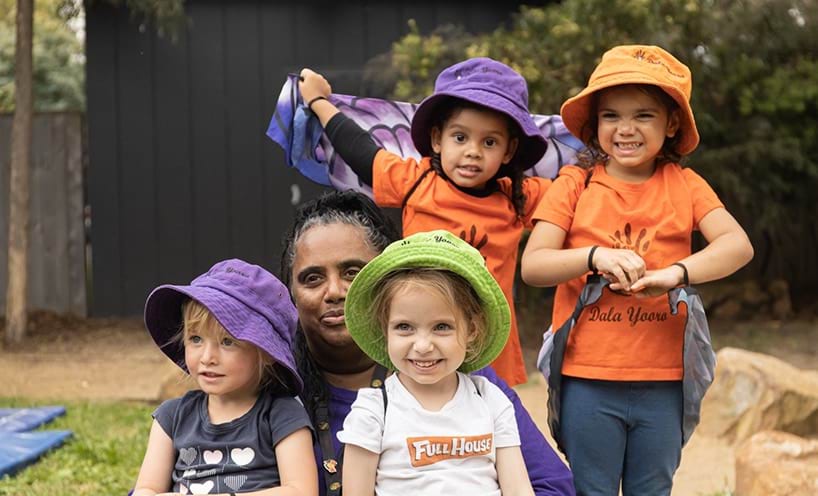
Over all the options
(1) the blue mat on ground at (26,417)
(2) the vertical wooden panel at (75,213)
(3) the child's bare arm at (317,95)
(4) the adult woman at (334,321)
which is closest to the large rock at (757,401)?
(3) the child's bare arm at (317,95)

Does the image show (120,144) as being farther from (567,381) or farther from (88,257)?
(567,381)

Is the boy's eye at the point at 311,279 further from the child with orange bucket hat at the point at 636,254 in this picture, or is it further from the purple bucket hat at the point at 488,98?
the purple bucket hat at the point at 488,98

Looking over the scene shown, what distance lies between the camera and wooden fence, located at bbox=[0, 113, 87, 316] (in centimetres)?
1001

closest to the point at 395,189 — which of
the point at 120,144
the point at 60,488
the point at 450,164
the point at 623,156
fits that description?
the point at 450,164

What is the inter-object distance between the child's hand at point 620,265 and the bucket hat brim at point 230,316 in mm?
796

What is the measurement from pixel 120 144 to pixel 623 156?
764cm

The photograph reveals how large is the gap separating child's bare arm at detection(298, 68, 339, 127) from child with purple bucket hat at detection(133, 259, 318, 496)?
1.06 metres

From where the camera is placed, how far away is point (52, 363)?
843cm

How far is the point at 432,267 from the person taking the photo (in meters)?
2.25

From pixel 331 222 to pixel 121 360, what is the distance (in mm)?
6287

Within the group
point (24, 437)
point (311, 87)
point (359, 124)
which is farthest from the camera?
point (24, 437)

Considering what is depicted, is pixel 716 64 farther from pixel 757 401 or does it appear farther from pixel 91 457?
pixel 91 457

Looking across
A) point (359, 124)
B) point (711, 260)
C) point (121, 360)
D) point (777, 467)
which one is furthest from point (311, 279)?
point (121, 360)

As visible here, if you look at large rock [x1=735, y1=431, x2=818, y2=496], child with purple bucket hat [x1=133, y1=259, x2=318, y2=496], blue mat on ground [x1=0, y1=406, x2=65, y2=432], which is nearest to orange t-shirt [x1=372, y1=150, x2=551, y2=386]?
child with purple bucket hat [x1=133, y1=259, x2=318, y2=496]
